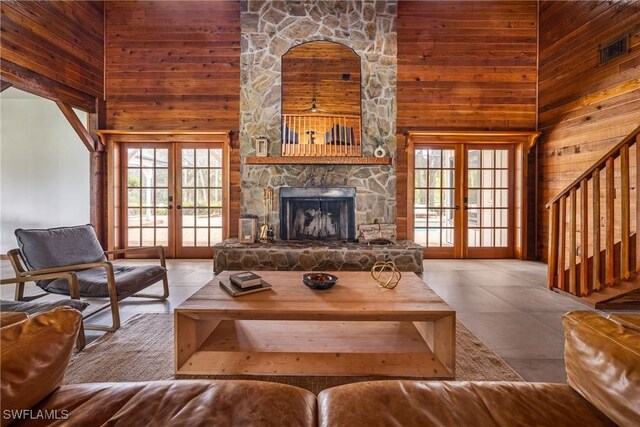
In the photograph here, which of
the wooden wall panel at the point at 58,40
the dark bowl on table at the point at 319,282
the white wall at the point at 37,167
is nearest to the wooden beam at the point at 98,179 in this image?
the white wall at the point at 37,167

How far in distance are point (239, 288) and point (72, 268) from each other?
1427 mm

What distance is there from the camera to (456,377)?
1.86 meters

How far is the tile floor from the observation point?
7.06ft

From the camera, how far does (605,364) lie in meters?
0.92

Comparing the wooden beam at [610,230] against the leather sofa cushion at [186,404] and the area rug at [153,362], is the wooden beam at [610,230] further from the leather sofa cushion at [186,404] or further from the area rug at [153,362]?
the leather sofa cushion at [186,404]

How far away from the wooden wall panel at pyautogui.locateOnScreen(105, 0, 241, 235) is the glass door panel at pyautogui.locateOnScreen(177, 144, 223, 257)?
55 centimetres

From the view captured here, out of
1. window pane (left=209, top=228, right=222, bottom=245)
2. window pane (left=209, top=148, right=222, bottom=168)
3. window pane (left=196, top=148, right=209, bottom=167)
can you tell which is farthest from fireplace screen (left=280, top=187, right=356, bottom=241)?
window pane (left=196, top=148, right=209, bottom=167)

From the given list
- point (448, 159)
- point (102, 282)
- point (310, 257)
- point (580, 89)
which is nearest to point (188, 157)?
point (310, 257)

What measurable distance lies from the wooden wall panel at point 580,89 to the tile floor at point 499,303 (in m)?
1.69

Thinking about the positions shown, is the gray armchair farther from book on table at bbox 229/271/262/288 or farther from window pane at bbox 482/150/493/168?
window pane at bbox 482/150/493/168

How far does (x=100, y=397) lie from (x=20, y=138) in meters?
6.57

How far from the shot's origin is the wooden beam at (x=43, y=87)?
149 inches

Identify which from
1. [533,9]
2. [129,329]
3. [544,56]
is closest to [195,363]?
[129,329]

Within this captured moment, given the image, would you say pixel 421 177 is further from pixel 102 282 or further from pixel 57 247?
pixel 57 247
